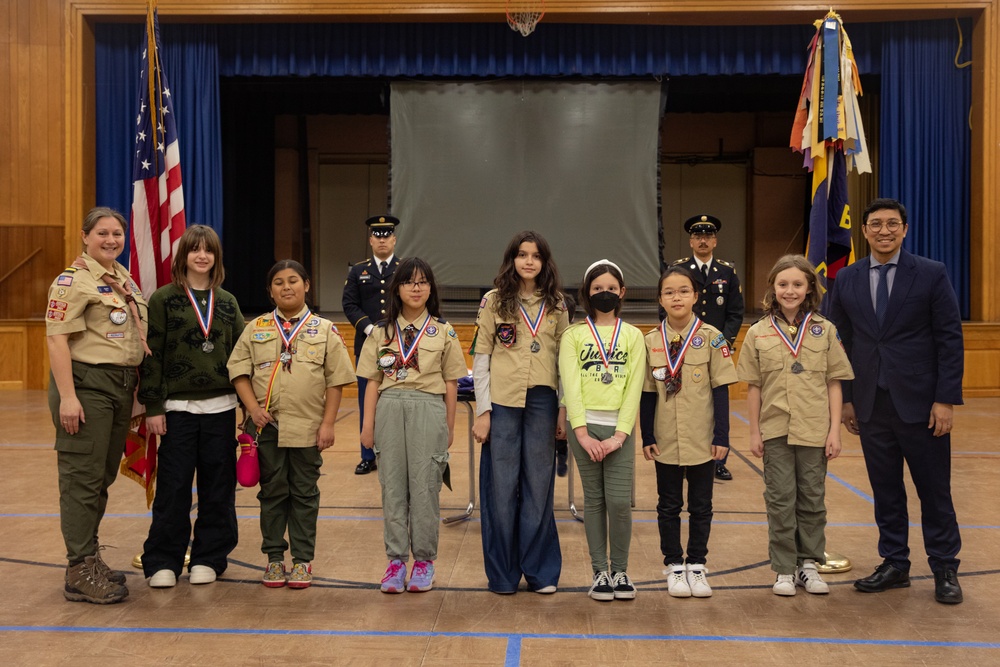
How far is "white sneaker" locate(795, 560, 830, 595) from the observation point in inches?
140

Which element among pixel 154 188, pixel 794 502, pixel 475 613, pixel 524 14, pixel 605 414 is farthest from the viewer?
pixel 524 14

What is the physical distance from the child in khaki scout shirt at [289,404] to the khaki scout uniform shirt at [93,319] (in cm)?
40

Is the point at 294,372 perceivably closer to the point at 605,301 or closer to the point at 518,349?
the point at 518,349

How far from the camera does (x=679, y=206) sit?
16.2m

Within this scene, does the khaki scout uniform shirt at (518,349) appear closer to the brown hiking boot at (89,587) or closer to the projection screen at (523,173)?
the brown hiking boot at (89,587)

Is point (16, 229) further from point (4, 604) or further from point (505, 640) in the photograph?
point (505, 640)

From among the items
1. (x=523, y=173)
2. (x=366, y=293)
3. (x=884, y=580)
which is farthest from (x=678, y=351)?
(x=523, y=173)

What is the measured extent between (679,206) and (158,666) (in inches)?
565

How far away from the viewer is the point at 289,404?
3.60m

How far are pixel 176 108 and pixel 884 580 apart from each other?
385 inches

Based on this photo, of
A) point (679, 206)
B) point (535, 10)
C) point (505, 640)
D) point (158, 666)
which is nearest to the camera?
point (158, 666)

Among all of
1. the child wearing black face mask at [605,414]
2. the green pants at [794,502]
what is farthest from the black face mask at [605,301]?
the green pants at [794,502]

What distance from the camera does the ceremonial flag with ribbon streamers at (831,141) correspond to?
442 centimetres

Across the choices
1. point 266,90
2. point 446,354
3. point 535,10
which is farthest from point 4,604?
point 266,90
